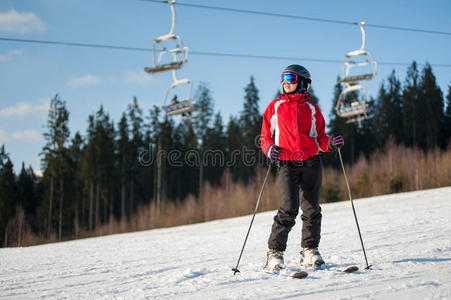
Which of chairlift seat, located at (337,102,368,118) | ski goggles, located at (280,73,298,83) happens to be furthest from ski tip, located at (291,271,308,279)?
chairlift seat, located at (337,102,368,118)

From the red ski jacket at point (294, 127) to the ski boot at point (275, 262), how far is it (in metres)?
0.90

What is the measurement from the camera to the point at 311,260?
3.39 m

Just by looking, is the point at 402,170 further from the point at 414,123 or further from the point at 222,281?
the point at 414,123

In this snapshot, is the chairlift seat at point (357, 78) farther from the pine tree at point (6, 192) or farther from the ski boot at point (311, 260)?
the pine tree at point (6, 192)

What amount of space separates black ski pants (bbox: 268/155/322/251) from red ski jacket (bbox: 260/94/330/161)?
0.10 meters

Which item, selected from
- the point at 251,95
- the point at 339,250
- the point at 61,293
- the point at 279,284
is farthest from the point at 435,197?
the point at 251,95

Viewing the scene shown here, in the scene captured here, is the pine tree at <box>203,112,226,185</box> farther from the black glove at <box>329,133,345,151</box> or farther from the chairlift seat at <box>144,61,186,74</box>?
the black glove at <box>329,133,345,151</box>

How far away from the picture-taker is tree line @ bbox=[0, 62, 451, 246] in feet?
137

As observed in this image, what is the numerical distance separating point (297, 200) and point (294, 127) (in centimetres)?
71

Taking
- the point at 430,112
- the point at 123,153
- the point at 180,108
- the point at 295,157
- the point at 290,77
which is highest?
the point at 430,112

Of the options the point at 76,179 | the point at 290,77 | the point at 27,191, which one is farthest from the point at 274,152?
the point at 27,191

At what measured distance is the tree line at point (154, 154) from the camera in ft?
137

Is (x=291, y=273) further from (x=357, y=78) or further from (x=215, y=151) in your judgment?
(x=215, y=151)

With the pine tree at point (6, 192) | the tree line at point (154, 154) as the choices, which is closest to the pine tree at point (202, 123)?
the tree line at point (154, 154)
